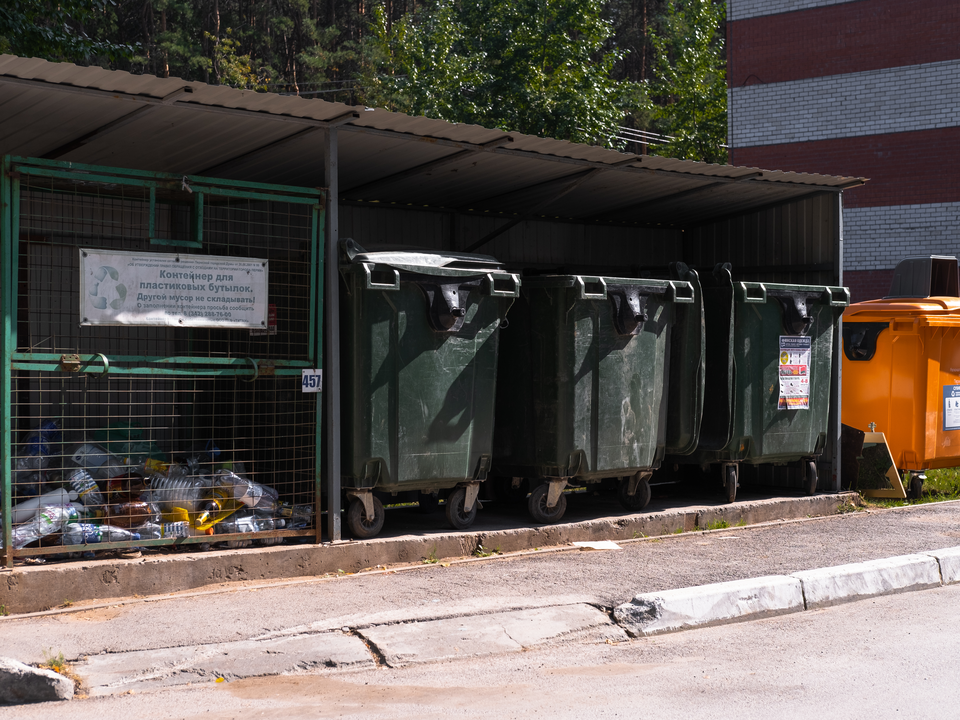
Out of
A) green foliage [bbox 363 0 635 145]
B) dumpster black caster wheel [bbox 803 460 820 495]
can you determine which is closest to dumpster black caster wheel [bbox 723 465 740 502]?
dumpster black caster wheel [bbox 803 460 820 495]

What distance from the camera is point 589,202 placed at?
9430 millimetres

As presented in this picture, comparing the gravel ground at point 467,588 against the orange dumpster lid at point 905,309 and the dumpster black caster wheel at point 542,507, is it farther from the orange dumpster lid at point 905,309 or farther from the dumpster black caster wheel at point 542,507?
the orange dumpster lid at point 905,309

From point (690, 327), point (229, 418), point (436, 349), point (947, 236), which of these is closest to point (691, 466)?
point (690, 327)

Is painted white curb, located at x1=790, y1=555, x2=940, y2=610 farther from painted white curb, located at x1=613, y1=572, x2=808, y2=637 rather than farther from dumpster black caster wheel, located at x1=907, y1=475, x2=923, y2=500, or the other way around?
dumpster black caster wheel, located at x1=907, y1=475, x2=923, y2=500

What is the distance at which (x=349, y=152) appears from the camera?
23.3 ft

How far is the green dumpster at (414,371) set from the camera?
6547 mm

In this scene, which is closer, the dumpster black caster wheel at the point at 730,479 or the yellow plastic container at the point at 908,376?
the dumpster black caster wheel at the point at 730,479

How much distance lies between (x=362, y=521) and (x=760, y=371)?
3658 millimetres

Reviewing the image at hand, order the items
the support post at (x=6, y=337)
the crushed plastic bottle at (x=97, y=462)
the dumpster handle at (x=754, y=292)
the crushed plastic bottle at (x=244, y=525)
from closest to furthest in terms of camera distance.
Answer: the support post at (x=6, y=337)
the crushed plastic bottle at (x=97, y=462)
the crushed plastic bottle at (x=244, y=525)
the dumpster handle at (x=754, y=292)

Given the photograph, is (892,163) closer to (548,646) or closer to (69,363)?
(548,646)

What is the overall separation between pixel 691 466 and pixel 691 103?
70.6 ft

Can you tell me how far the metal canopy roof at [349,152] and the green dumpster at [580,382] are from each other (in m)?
1.02

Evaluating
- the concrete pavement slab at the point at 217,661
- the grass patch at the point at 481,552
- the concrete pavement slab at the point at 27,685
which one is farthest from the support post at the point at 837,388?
the concrete pavement slab at the point at 27,685

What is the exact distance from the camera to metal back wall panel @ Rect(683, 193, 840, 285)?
9.41 m
